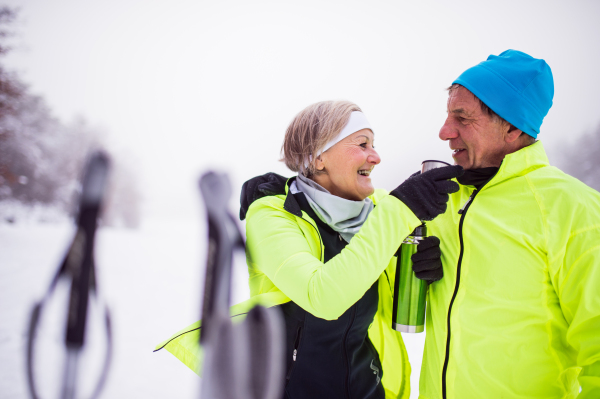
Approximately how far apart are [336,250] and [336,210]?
169 mm

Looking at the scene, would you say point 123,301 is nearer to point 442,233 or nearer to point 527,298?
point 442,233

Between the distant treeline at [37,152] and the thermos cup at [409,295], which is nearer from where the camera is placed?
the thermos cup at [409,295]

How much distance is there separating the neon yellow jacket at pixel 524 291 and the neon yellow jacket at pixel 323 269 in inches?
10.5

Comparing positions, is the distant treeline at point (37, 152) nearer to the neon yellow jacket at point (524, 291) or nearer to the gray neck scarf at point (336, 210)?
the gray neck scarf at point (336, 210)

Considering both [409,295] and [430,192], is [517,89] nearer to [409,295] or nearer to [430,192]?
[430,192]

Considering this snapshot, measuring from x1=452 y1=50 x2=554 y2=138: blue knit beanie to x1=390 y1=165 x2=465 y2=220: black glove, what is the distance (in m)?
0.29

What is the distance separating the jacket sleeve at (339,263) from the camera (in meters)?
0.93

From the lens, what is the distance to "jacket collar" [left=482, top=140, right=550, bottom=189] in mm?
998

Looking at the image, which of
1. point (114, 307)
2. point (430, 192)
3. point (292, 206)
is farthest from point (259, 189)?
point (114, 307)

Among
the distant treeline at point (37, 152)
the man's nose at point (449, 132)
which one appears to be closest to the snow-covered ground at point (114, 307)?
the distant treeline at point (37, 152)

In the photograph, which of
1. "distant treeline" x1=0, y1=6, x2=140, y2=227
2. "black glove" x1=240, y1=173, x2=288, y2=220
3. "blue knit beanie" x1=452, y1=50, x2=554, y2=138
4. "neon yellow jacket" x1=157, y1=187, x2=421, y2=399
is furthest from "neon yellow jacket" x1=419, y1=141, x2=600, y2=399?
"distant treeline" x1=0, y1=6, x2=140, y2=227

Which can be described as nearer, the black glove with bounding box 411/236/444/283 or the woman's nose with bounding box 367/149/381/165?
the black glove with bounding box 411/236/444/283

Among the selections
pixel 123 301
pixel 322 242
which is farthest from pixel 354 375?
pixel 123 301

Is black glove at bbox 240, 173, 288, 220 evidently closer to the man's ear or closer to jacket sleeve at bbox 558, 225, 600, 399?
the man's ear
